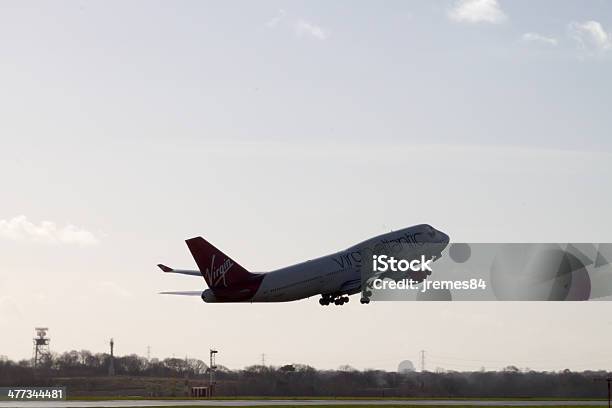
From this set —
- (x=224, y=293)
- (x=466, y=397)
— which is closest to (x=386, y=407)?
(x=224, y=293)

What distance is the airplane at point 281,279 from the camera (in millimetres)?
139500

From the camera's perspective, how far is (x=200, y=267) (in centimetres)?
14112

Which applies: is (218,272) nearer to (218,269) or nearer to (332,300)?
(218,269)

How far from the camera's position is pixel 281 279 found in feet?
458

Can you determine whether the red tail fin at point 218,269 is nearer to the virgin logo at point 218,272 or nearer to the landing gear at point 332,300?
the virgin logo at point 218,272

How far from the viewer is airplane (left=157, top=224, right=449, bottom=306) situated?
140 meters

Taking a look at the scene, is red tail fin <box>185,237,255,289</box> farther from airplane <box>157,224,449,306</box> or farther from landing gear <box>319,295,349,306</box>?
landing gear <box>319,295,349,306</box>

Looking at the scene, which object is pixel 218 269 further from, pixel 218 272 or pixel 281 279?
pixel 281 279

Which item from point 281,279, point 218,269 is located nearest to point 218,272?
point 218,269

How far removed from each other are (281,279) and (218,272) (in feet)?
25.6

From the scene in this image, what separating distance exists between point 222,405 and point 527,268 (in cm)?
4455

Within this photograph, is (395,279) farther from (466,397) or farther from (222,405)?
(466,397)

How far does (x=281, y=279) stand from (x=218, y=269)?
7858 mm

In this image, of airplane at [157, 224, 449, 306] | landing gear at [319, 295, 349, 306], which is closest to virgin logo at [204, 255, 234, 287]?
airplane at [157, 224, 449, 306]
